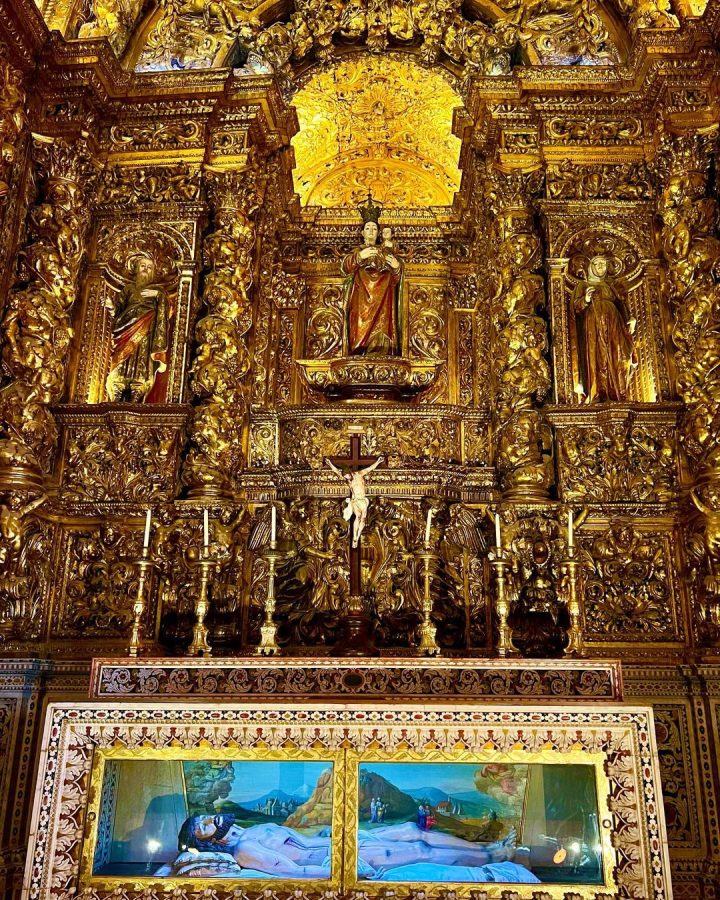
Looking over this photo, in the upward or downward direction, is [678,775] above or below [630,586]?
below

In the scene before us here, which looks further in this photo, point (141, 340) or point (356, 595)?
point (141, 340)

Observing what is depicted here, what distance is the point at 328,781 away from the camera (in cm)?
507

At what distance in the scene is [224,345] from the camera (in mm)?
8195

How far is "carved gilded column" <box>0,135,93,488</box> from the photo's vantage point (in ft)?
23.8

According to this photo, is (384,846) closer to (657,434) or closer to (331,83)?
(657,434)

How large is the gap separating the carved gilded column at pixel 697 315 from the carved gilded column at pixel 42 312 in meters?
5.74

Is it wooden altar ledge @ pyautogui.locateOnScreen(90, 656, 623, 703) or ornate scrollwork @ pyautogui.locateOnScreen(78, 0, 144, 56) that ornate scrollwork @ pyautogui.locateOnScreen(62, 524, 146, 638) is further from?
ornate scrollwork @ pyautogui.locateOnScreen(78, 0, 144, 56)

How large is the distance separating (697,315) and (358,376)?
338 centimetres

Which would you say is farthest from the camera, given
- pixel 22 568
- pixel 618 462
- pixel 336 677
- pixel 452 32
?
pixel 452 32

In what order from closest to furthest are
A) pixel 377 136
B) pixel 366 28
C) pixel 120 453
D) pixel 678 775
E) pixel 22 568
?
pixel 678 775
pixel 22 568
pixel 120 453
pixel 366 28
pixel 377 136

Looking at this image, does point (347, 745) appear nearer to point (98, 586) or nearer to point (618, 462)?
point (98, 586)

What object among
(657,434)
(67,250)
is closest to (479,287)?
(657,434)

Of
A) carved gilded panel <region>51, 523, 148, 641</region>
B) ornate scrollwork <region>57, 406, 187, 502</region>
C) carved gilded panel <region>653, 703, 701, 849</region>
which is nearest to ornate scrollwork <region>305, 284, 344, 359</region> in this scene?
ornate scrollwork <region>57, 406, 187, 502</region>

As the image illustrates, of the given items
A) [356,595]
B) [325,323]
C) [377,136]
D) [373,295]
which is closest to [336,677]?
[356,595]
